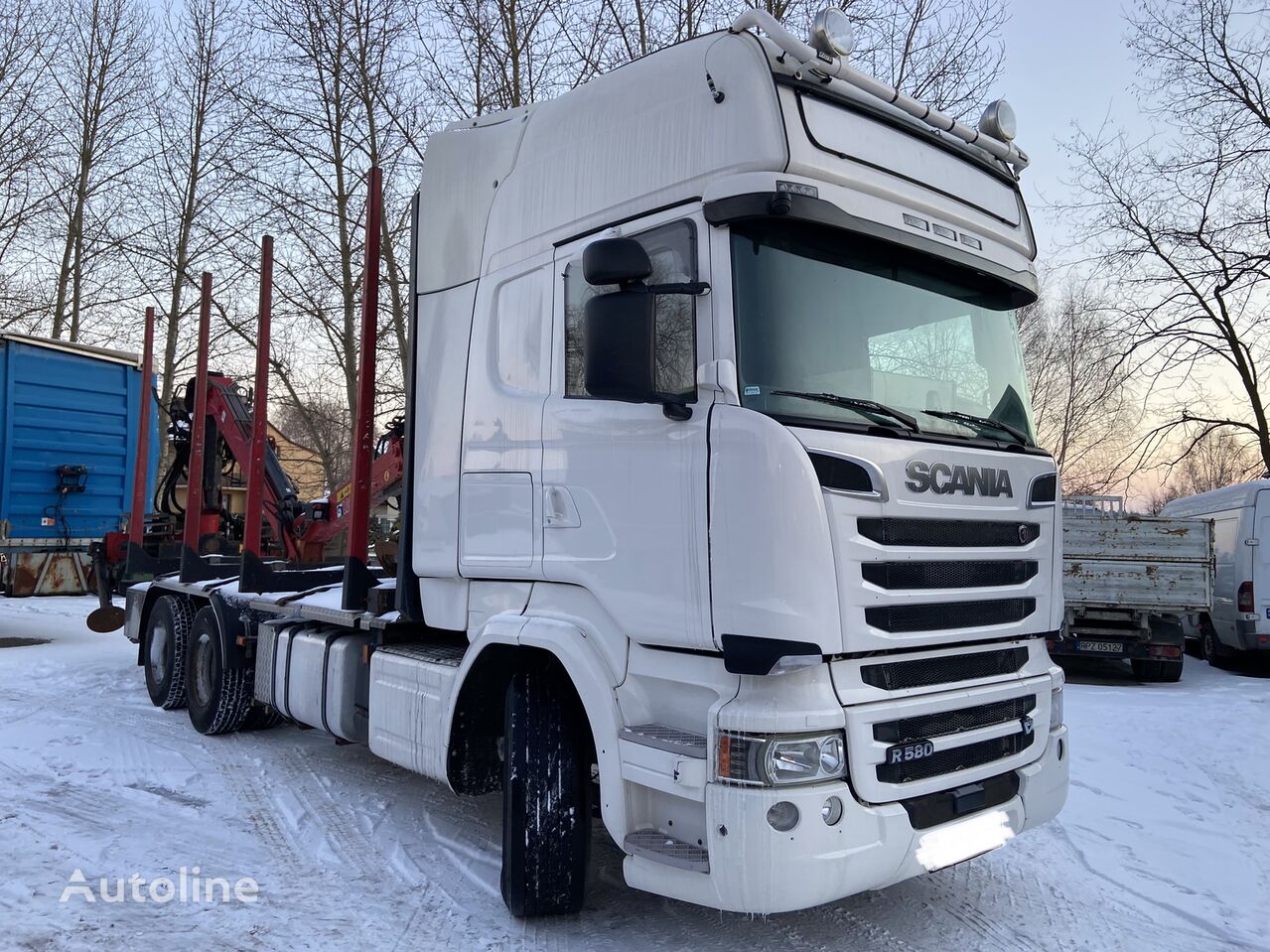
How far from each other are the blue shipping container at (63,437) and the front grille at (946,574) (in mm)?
10526

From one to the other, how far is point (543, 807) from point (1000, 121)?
3.89m

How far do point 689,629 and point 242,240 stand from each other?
806 inches

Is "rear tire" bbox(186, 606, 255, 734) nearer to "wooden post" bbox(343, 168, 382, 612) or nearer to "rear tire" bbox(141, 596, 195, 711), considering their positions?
"rear tire" bbox(141, 596, 195, 711)

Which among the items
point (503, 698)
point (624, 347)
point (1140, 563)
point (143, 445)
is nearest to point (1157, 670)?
point (1140, 563)

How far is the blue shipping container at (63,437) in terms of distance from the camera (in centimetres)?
1194

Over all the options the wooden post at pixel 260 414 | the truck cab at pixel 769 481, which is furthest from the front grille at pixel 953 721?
the wooden post at pixel 260 414

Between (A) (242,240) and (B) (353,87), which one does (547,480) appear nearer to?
(B) (353,87)

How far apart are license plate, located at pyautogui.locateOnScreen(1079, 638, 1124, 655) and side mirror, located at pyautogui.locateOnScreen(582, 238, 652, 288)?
9671 millimetres

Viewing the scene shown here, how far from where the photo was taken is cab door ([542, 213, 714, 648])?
344 centimetres

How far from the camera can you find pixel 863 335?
369 cm

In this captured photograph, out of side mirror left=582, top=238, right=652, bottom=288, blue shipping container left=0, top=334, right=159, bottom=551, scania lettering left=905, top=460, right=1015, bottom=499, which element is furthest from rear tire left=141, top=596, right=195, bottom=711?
scania lettering left=905, top=460, right=1015, bottom=499

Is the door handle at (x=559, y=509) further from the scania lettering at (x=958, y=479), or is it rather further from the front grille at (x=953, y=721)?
the front grille at (x=953, y=721)

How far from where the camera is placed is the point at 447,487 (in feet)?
15.7

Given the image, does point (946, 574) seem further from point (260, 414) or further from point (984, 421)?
point (260, 414)
